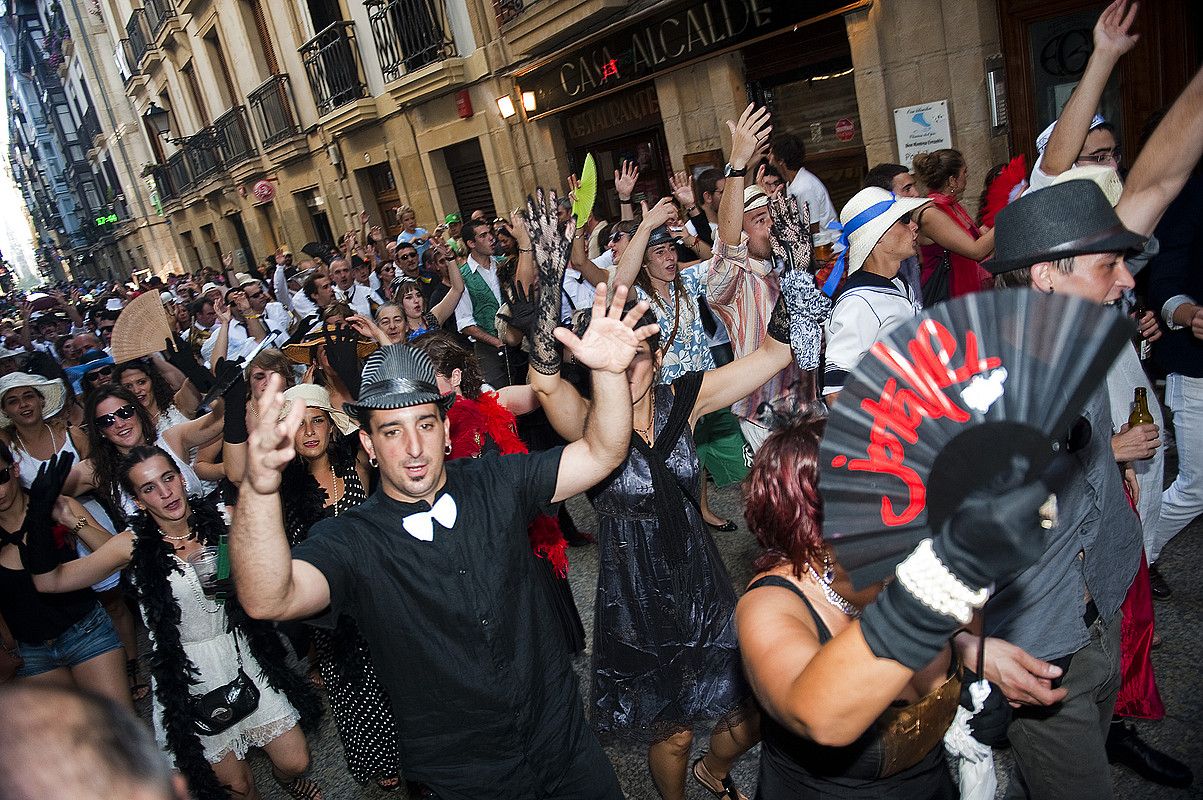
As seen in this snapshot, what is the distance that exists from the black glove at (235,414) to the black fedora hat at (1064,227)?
11.3 ft

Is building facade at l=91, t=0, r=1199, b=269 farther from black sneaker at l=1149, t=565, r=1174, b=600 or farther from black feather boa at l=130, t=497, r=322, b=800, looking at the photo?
black feather boa at l=130, t=497, r=322, b=800

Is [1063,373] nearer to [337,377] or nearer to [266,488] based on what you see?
[266,488]

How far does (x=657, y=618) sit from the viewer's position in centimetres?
294

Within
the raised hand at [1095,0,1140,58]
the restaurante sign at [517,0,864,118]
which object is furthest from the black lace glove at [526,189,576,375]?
the restaurante sign at [517,0,864,118]

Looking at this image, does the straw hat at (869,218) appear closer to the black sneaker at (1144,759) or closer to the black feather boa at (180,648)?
the black sneaker at (1144,759)

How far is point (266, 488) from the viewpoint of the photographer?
1.83m

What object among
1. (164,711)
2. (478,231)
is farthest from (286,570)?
(478,231)

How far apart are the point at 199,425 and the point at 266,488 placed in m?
3.59

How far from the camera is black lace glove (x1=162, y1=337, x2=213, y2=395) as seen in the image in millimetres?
6543

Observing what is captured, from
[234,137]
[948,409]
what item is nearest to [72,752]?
[948,409]

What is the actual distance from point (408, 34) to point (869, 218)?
42.8 ft

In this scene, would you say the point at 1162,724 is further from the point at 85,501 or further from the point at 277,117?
the point at 277,117

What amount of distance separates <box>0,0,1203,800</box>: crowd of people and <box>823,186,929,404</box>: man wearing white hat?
0.01 meters

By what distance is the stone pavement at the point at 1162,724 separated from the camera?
2.79 meters
